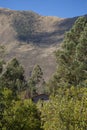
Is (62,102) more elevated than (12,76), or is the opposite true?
(62,102)

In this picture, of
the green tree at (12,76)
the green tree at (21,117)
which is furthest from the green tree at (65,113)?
the green tree at (12,76)

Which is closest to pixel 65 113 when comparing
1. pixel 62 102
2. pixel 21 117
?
pixel 62 102

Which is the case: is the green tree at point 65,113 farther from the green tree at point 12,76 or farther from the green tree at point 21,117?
the green tree at point 12,76

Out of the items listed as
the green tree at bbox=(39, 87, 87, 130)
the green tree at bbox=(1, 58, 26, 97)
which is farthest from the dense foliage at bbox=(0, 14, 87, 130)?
the green tree at bbox=(1, 58, 26, 97)

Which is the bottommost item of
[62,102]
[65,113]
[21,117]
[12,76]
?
[12,76]

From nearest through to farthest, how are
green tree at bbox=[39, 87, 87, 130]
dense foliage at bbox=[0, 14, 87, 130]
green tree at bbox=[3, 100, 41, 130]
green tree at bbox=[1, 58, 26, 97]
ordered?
green tree at bbox=[39, 87, 87, 130], dense foliage at bbox=[0, 14, 87, 130], green tree at bbox=[3, 100, 41, 130], green tree at bbox=[1, 58, 26, 97]

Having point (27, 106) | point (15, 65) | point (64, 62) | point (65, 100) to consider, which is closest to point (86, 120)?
point (65, 100)

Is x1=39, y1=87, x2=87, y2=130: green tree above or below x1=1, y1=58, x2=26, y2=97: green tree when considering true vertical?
above

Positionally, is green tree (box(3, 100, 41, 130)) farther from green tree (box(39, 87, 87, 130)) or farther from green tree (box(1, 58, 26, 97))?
green tree (box(1, 58, 26, 97))

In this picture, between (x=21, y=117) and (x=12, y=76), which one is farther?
(x=12, y=76)

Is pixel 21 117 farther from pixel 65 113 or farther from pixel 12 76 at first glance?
pixel 12 76

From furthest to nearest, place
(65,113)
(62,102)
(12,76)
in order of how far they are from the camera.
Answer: (12,76) → (62,102) → (65,113)

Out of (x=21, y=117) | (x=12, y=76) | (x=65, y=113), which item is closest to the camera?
(x=65, y=113)

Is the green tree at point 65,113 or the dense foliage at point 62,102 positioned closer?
the green tree at point 65,113
